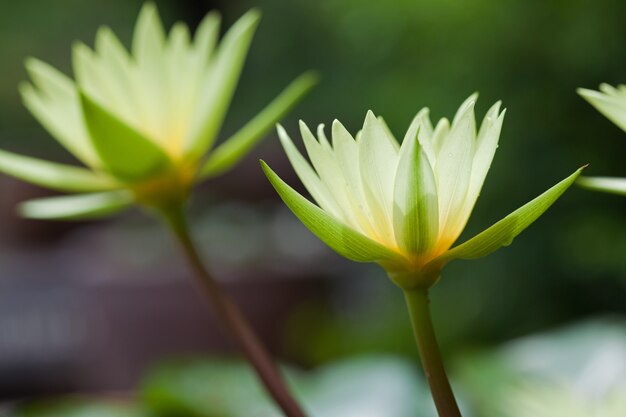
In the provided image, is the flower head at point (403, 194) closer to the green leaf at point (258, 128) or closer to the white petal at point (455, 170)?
the white petal at point (455, 170)

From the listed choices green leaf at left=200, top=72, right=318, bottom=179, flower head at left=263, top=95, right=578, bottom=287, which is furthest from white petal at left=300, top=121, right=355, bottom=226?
green leaf at left=200, top=72, right=318, bottom=179

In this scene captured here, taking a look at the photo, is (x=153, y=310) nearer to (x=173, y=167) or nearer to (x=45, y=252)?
(x=45, y=252)

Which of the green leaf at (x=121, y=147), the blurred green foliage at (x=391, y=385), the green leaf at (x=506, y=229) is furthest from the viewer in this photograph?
the blurred green foliage at (x=391, y=385)

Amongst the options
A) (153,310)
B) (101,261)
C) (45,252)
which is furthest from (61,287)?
(45,252)

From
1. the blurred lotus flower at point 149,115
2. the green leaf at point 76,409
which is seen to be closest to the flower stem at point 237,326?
the blurred lotus flower at point 149,115

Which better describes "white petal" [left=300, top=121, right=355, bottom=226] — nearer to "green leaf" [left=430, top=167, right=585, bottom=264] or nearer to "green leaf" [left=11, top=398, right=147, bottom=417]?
"green leaf" [left=430, top=167, right=585, bottom=264]

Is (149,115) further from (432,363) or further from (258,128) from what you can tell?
(432,363)

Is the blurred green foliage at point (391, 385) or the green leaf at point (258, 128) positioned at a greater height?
the green leaf at point (258, 128)

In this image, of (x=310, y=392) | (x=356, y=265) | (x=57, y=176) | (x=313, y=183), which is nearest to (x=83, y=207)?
(x=57, y=176)
